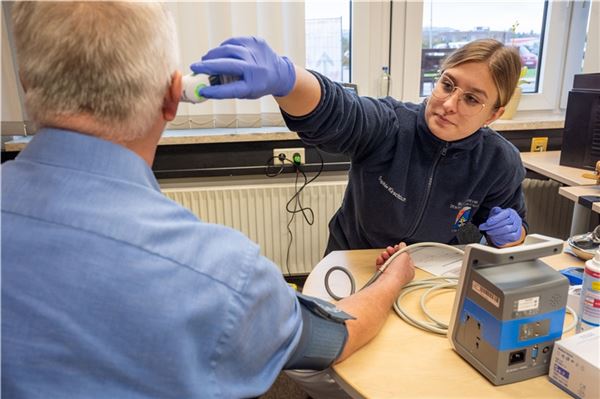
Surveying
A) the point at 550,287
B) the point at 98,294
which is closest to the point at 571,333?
the point at 550,287

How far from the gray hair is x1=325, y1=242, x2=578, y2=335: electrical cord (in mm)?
663

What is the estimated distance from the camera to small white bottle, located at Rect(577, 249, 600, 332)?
0.82 m

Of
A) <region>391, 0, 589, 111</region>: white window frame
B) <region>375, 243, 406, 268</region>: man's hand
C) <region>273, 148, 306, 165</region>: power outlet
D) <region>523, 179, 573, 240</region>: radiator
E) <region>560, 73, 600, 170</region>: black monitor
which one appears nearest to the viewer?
<region>375, 243, 406, 268</region>: man's hand

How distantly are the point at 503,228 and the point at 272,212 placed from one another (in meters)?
1.28

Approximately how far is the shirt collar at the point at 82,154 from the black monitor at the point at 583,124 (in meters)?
2.10

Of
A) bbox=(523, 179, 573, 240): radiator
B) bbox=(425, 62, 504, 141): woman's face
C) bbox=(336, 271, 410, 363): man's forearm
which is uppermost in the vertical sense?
bbox=(425, 62, 504, 141): woman's face

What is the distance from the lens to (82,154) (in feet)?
1.84

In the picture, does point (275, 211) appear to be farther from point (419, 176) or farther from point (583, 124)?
point (583, 124)

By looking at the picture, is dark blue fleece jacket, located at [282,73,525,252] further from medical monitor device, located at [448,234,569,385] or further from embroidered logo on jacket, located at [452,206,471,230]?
→ medical monitor device, located at [448,234,569,385]

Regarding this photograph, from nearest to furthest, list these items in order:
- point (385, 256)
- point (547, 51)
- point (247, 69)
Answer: point (247, 69), point (385, 256), point (547, 51)

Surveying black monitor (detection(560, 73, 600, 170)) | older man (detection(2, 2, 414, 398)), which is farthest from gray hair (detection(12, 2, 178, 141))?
black monitor (detection(560, 73, 600, 170))

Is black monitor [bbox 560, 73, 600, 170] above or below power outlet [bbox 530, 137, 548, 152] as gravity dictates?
above

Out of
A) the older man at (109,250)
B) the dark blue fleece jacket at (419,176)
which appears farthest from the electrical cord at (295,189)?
the older man at (109,250)

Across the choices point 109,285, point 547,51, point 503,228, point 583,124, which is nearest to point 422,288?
point 503,228
